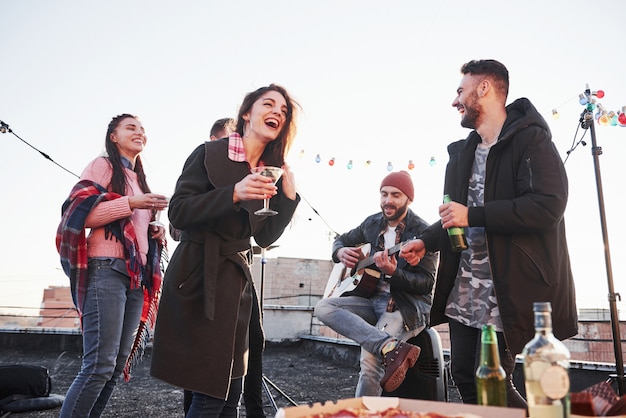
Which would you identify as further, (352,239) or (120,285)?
(352,239)

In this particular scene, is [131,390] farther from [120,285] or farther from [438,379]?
[438,379]

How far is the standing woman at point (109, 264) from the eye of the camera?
243 centimetres

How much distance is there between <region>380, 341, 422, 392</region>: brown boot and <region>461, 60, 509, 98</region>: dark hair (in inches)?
61.9

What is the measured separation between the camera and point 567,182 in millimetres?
2145

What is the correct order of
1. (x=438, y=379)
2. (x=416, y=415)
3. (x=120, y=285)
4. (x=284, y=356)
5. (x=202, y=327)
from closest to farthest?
(x=416, y=415), (x=202, y=327), (x=120, y=285), (x=438, y=379), (x=284, y=356)

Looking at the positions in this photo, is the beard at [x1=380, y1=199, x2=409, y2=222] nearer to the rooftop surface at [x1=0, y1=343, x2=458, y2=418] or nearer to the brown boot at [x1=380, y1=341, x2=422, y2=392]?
the brown boot at [x1=380, y1=341, x2=422, y2=392]

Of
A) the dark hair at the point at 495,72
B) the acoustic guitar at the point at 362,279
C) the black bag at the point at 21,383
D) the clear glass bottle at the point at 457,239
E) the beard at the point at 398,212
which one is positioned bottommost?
the black bag at the point at 21,383

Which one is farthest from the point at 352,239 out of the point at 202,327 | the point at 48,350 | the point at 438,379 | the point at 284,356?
the point at 48,350

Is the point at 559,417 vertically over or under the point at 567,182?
under

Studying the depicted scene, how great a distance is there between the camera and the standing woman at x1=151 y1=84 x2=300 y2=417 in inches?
72.2

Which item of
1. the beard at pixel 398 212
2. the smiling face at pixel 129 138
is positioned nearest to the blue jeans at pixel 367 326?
the beard at pixel 398 212

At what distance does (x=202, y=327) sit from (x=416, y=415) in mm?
955

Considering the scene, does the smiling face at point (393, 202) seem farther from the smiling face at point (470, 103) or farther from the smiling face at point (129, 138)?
the smiling face at point (129, 138)

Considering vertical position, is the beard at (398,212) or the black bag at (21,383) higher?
the beard at (398,212)
